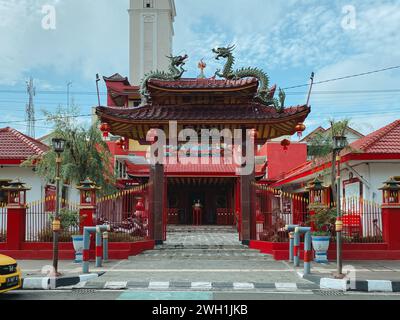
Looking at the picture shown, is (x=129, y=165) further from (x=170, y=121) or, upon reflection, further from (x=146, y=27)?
(x=146, y=27)

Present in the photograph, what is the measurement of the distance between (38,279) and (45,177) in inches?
374

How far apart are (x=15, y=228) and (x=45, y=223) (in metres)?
1.04

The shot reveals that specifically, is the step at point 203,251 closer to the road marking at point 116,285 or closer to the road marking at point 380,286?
the road marking at point 116,285

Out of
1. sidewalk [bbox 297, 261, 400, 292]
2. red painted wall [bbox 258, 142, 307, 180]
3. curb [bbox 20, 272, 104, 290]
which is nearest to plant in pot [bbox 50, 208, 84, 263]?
curb [bbox 20, 272, 104, 290]

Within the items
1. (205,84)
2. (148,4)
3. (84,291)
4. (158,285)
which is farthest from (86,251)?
(148,4)

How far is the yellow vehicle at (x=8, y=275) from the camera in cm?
879

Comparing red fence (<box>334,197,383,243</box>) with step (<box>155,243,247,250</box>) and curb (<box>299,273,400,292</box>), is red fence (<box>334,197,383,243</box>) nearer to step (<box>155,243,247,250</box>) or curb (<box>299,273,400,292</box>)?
step (<box>155,243,247,250</box>)

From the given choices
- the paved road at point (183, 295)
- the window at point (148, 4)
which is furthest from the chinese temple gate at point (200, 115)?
the window at point (148, 4)

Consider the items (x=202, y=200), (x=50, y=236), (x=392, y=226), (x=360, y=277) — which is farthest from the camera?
(x=202, y=200)

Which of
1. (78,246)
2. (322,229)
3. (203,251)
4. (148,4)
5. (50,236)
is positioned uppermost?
(148,4)

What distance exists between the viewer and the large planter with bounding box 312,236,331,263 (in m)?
13.8

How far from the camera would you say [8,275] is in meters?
8.91

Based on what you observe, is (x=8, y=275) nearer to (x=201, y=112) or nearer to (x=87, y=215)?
(x=87, y=215)

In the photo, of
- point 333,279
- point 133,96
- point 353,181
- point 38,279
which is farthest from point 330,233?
point 133,96
